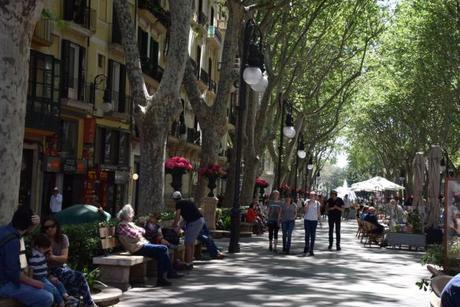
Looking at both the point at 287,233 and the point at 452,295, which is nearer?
the point at 452,295

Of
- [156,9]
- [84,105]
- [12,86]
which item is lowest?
[12,86]

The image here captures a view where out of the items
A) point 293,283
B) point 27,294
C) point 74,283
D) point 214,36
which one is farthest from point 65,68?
point 214,36

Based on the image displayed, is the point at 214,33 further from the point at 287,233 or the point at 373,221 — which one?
the point at 287,233

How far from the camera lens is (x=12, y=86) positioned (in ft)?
23.4

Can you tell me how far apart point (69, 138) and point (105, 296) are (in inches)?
823

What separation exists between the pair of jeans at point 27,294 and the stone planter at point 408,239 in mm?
16310

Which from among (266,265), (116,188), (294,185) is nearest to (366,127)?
(294,185)

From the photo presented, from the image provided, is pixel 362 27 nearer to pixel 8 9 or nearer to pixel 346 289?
pixel 346 289

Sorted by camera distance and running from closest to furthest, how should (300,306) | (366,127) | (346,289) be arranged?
(300,306), (346,289), (366,127)

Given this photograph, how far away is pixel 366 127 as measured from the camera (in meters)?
60.8

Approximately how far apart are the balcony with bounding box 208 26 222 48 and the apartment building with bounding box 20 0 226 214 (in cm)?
1125

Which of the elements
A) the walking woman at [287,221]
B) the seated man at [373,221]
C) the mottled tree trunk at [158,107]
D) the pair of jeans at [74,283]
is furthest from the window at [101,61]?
the pair of jeans at [74,283]

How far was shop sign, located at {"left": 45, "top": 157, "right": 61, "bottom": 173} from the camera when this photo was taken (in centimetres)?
2685

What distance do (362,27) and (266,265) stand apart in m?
21.0
